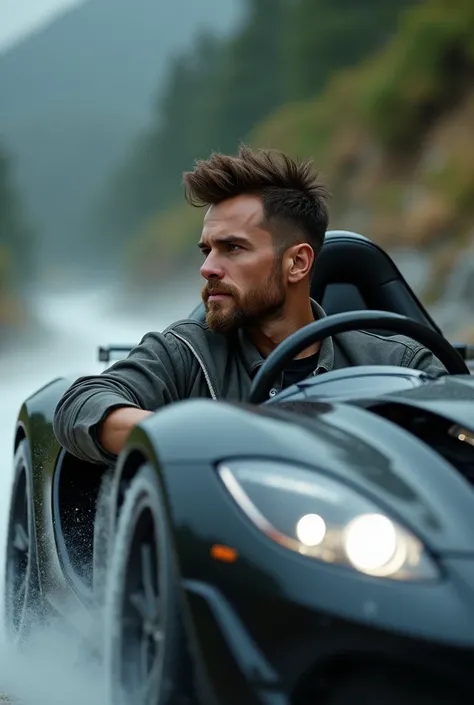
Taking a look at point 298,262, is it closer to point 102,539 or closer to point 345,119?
point 102,539

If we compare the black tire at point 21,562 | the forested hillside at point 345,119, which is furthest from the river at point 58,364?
the forested hillside at point 345,119

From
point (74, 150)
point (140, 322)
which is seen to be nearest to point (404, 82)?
point (140, 322)

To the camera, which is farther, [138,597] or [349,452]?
[138,597]

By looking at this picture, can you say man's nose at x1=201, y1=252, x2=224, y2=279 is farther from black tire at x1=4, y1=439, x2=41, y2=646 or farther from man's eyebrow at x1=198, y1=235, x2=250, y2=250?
black tire at x1=4, y1=439, x2=41, y2=646

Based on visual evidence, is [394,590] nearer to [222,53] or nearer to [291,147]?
[291,147]

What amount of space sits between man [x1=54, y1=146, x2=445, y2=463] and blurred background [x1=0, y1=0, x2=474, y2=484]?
236 cm

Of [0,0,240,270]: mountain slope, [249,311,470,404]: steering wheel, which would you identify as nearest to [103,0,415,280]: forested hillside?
[0,0,240,270]: mountain slope

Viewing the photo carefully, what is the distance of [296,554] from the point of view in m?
1.71

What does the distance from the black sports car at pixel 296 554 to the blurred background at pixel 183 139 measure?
3.44 metres

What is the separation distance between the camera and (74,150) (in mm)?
100562

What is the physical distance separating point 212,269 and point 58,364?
96.2 ft

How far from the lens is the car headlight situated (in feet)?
5.57

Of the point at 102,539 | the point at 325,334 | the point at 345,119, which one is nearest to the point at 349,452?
the point at 325,334

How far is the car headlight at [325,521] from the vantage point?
1697 mm
